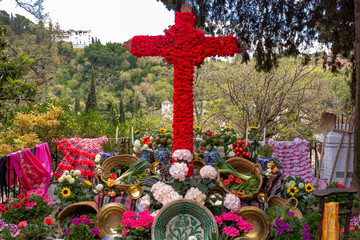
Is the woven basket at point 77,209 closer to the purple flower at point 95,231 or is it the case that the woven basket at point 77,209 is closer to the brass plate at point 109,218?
the brass plate at point 109,218

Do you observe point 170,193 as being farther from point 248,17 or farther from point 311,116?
point 311,116

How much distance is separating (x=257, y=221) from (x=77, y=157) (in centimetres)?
342

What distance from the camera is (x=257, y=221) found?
3514 millimetres

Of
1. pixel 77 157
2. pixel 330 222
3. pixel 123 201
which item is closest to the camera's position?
pixel 330 222

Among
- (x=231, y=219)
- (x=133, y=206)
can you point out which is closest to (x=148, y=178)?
(x=133, y=206)

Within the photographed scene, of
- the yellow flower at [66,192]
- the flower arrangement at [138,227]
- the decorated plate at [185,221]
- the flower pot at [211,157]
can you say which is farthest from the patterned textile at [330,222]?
the yellow flower at [66,192]

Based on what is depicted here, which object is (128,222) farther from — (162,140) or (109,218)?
(162,140)

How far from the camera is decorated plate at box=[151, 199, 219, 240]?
2971 millimetres

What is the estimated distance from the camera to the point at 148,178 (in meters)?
3.79

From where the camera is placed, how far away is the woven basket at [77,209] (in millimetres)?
3771

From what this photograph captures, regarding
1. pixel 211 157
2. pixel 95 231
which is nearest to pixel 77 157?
pixel 95 231

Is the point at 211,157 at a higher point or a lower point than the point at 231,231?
higher

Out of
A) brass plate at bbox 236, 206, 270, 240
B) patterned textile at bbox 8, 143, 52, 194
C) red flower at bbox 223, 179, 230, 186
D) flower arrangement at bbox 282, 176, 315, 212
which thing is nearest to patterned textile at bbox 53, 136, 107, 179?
patterned textile at bbox 8, 143, 52, 194

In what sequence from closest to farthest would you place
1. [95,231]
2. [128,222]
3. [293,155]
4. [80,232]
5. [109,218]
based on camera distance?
1. [128,222]
2. [80,232]
3. [95,231]
4. [109,218]
5. [293,155]
